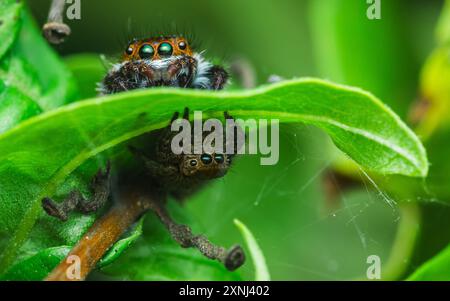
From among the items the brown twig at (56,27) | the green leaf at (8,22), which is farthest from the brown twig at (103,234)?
the green leaf at (8,22)

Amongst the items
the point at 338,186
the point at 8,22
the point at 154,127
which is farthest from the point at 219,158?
the point at 338,186

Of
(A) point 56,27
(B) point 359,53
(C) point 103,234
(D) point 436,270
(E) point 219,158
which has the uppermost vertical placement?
(B) point 359,53

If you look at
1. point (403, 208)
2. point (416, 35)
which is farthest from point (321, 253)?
point (416, 35)

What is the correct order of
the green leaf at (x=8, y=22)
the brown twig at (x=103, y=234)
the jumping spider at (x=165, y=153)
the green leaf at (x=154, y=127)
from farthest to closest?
the green leaf at (x=8, y=22) → the jumping spider at (x=165, y=153) → the brown twig at (x=103, y=234) → the green leaf at (x=154, y=127)

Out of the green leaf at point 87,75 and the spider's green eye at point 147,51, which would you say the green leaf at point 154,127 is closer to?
the spider's green eye at point 147,51

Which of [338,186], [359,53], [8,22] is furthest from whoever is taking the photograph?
[359,53]

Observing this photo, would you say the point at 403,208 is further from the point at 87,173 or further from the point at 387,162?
the point at 87,173

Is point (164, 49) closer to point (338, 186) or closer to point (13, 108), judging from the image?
point (13, 108)
